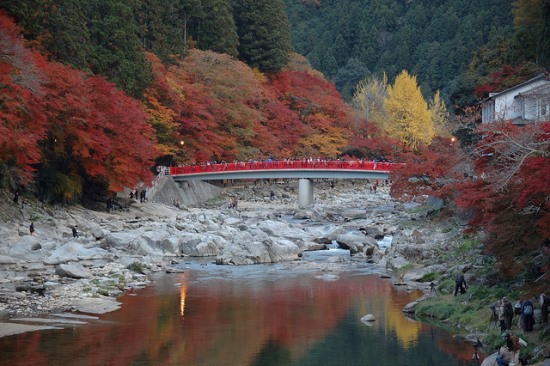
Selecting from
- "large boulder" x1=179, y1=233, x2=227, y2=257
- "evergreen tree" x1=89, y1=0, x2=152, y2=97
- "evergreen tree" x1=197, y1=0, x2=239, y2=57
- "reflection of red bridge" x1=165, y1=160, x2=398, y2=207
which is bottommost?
"large boulder" x1=179, y1=233, x2=227, y2=257

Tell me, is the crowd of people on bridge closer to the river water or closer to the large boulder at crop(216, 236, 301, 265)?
the large boulder at crop(216, 236, 301, 265)

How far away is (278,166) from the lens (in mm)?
52562

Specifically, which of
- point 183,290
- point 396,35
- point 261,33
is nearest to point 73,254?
point 183,290

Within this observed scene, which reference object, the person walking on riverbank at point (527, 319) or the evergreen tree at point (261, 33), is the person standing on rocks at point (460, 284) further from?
the evergreen tree at point (261, 33)

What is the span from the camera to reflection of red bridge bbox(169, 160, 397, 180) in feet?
170

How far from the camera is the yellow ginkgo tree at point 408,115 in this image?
74.1m

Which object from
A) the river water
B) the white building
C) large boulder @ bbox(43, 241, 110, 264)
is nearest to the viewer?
the river water

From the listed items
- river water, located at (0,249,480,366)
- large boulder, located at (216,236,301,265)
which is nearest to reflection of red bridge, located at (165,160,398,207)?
large boulder, located at (216,236,301,265)

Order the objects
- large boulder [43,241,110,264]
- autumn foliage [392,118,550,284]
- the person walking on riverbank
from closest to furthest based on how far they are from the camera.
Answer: autumn foliage [392,118,550,284] → the person walking on riverbank → large boulder [43,241,110,264]

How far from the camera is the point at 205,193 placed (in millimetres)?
55531

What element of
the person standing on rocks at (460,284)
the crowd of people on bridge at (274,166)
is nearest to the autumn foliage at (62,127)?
the crowd of people on bridge at (274,166)

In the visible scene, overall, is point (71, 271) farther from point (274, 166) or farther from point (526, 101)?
point (274, 166)

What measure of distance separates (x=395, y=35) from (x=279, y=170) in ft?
211

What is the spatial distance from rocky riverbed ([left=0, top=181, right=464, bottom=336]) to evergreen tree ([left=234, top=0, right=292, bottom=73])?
2417 cm
